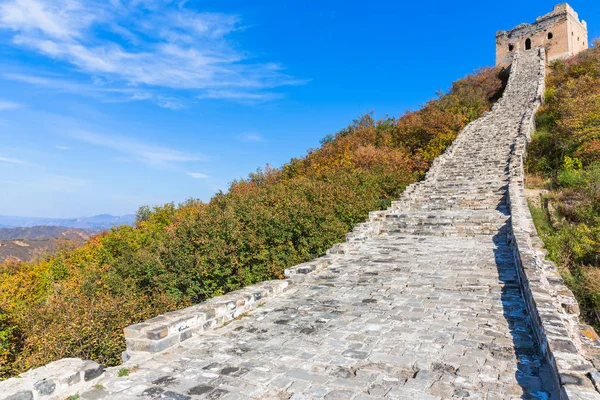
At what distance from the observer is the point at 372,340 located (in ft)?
14.8

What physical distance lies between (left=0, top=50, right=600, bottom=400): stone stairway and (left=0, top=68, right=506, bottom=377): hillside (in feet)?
9.67

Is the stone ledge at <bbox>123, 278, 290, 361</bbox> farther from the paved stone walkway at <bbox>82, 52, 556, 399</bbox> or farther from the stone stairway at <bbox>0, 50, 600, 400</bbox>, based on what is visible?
the paved stone walkway at <bbox>82, 52, 556, 399</bbox>

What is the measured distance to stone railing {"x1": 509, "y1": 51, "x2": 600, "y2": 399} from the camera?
2.99m

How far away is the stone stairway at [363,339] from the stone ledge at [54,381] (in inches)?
6.1

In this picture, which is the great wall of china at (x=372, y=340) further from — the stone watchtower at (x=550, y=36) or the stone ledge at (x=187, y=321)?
the stone watchtower at (x=550, y=36)

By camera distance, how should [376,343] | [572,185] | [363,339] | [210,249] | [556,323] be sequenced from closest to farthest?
[556,323], [376,343], [363,339], [210,249], [572,185]

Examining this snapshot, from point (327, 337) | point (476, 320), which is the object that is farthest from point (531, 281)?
point (327, 337)

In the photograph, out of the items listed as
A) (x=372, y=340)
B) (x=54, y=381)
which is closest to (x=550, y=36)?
(x=372, y=340)

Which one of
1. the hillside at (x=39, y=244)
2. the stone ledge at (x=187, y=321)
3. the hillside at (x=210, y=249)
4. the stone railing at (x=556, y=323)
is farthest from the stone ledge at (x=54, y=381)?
the hillside at (x=39, y=244)

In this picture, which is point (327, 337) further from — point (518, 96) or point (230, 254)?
point (518, 96)

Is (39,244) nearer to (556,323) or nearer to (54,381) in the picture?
(54,381)

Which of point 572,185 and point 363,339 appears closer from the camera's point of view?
point 363,339

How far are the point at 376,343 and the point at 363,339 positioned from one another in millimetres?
189

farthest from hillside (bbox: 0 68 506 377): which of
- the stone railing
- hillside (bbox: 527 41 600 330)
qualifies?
the stone railing
